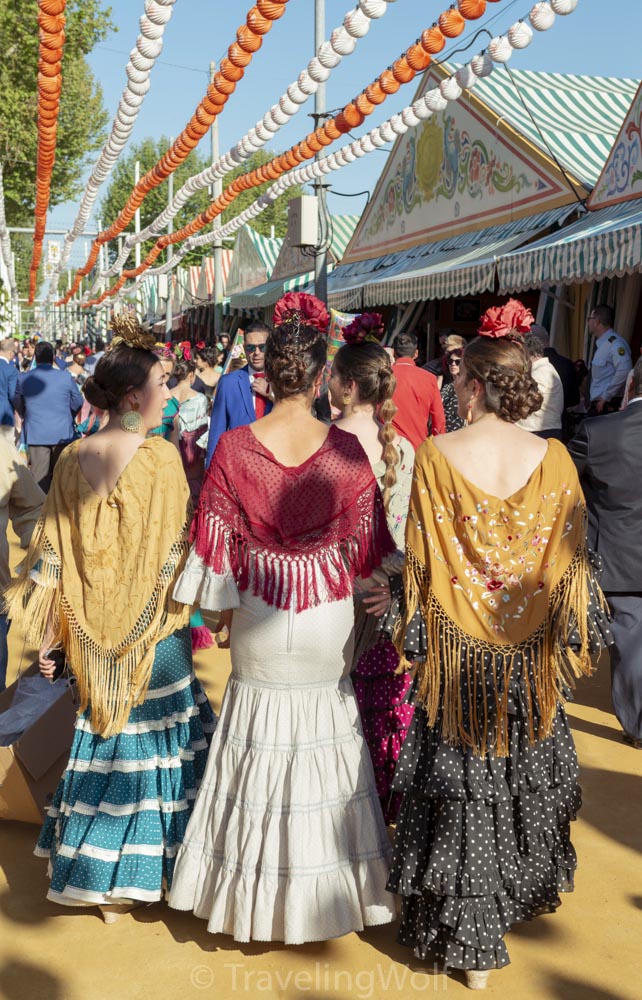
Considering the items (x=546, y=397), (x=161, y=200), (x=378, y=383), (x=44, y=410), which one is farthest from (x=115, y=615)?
(x=161, y=200)

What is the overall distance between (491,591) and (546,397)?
3.74 meters

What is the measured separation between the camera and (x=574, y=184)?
388 inches

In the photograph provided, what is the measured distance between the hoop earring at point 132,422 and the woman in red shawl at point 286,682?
35 centimetres

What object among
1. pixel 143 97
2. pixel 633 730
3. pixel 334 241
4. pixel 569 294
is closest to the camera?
pixel 633 730

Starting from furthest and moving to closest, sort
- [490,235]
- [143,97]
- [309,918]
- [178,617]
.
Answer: [490,235] → [143,97] → [178,617] → [309,918]

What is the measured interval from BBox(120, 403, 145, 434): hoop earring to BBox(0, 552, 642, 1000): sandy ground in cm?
159

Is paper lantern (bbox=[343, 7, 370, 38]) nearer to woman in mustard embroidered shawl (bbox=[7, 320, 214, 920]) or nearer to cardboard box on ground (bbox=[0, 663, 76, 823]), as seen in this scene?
woman in mustard embroidered shawl (bbox=[7, 320, 214, 920])

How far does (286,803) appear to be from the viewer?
283cm

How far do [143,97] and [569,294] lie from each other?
457 cm

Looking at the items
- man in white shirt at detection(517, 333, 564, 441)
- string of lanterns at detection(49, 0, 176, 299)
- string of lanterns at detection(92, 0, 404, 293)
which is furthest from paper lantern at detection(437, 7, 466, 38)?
man in white shirt at detection(517, 333, 564, 441)

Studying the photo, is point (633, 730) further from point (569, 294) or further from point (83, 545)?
point (569, 294)

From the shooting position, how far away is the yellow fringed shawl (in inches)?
118

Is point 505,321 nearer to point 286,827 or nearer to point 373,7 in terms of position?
point 286,827

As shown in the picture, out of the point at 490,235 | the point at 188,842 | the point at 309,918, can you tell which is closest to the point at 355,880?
the point at 309,918
